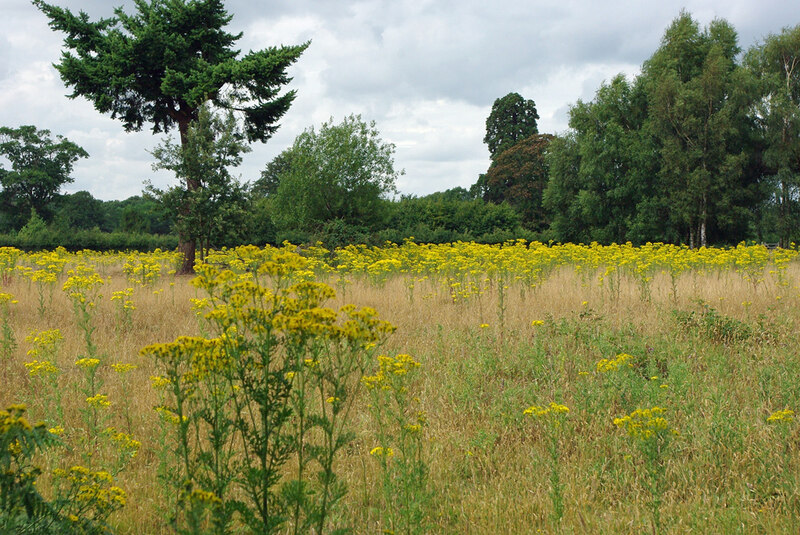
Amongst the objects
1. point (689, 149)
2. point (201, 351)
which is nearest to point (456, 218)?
point (689, 149)

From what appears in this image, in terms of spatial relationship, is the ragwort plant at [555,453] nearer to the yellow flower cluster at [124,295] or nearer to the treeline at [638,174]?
the yellow flower cluster at [124,295]

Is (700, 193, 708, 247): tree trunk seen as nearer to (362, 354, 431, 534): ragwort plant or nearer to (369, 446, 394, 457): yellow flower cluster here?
(362, 354, 431, 534): ragwort plant

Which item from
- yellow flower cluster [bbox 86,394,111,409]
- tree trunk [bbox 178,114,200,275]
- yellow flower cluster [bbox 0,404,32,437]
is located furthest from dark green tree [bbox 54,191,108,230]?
yellow flower cluster [bbox 0,404,32,437]

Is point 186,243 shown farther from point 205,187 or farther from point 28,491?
point 28,491

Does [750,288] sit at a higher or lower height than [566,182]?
lower

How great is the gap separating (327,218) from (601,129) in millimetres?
18844

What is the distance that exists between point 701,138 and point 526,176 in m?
16.8

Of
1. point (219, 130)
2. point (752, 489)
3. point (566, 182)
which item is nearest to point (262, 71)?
point (219, 130)

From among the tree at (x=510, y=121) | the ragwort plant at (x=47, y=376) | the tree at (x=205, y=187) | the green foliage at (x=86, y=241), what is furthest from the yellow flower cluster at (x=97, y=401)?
the tree at (x=510, y=121)

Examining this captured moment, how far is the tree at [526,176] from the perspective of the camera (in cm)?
4291

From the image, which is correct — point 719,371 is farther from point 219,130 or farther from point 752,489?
point 219,130

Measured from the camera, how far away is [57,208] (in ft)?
166

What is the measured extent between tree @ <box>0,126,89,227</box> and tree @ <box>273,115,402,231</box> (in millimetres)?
32620

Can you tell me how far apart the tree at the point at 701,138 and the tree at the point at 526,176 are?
1325cm
